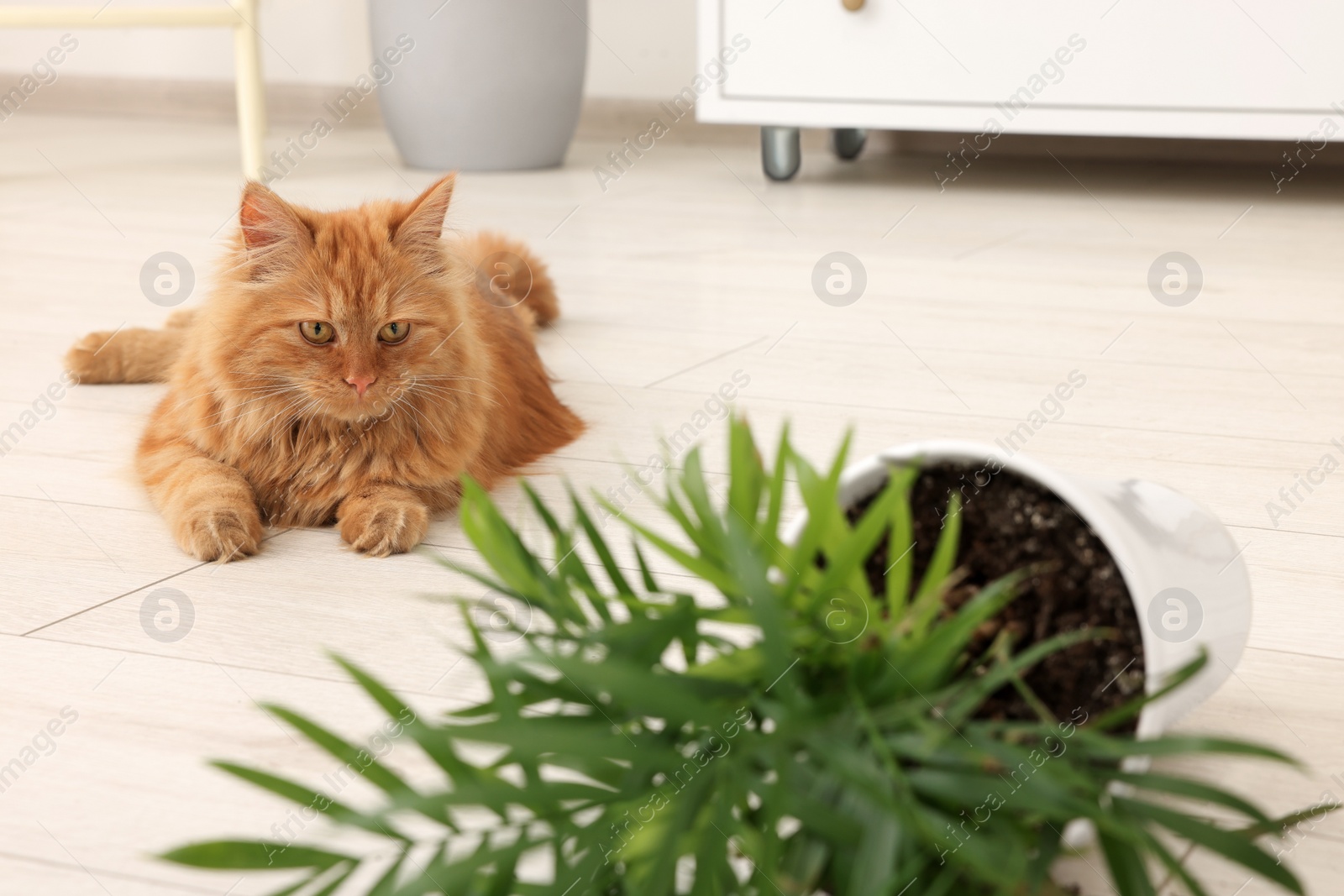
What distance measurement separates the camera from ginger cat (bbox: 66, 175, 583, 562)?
121 cm

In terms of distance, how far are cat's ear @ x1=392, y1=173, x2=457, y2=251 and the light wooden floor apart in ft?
0.84

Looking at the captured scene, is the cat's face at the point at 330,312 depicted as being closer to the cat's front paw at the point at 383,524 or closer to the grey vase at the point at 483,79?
the cat's front paw at the point at 383,524

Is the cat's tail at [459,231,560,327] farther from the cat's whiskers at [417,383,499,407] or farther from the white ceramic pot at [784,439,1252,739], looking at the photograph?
the white ceramic pot at [784,439,1252,739]

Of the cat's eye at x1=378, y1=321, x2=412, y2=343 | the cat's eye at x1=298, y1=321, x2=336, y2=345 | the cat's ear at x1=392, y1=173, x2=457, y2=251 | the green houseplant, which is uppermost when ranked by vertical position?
the green houseplant

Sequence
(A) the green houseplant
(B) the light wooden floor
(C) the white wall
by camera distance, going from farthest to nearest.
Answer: (C) the white wall → (B) the light wooden floor → (A) the green houseplant

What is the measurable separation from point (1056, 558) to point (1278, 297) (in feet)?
5.74

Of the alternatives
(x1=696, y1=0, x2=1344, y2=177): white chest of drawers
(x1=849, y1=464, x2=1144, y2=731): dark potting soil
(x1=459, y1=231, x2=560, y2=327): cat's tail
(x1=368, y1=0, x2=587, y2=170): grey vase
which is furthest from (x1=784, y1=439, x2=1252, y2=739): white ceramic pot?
(x1=368, y1=0, x2=587, y2=170): grey vase

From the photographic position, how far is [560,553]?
1.91 feet

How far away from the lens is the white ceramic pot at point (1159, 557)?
655mm

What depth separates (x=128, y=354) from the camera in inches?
70.1

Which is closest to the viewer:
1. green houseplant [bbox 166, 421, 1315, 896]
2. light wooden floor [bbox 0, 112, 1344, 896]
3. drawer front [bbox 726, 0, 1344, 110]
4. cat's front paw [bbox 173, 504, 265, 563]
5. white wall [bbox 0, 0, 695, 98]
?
green houseplant [bbox 166, 421, 1315, 896]

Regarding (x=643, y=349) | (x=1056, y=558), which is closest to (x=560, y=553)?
(x=1056, y=558)

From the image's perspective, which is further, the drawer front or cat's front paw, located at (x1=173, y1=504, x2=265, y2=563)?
the drawer front

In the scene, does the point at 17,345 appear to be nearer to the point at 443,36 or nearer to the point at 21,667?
the point at 21,667
